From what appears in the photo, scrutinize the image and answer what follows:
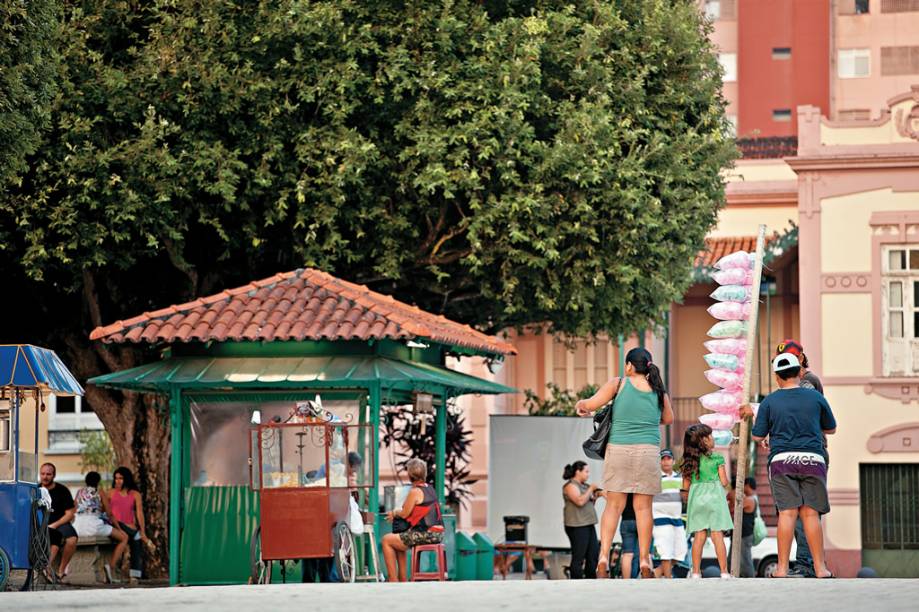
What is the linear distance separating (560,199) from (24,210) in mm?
6662

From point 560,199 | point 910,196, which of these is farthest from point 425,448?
point 910,196

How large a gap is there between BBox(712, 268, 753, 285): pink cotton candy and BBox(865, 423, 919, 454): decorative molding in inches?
667

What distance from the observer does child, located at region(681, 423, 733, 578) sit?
664 inches

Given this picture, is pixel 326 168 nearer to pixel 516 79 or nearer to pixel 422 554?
pixel 516 79

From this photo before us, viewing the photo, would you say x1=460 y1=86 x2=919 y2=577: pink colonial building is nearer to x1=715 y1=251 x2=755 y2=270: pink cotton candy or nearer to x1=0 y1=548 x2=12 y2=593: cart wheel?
x1=715 y1=251 x2=755 y2=270: pink cotton candy

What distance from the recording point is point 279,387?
1930cm

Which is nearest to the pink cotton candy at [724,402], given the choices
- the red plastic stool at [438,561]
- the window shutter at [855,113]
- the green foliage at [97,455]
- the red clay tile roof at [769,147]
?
the red plastic stool at [438,561]

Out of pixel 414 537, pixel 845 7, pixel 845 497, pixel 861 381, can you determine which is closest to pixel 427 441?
pixel 414 537

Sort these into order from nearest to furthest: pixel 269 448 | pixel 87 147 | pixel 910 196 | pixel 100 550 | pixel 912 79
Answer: pixel 269 448 < pixel 87 147 < pixel 100 550 < pixel 910 196 < pixel 912 79

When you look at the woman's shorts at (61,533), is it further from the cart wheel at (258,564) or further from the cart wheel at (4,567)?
the cart wheel at (258,564)

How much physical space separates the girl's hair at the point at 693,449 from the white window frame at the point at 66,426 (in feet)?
71.8

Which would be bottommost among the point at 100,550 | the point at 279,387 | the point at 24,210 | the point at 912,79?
the point at 100,550

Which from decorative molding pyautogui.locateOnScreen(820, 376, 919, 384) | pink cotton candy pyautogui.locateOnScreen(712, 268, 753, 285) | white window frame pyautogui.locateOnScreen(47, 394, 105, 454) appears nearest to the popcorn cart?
pink cotton candy pyautogui.locateOnScreen(712, 268, 753, 285)

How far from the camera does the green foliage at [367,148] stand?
2381cm
